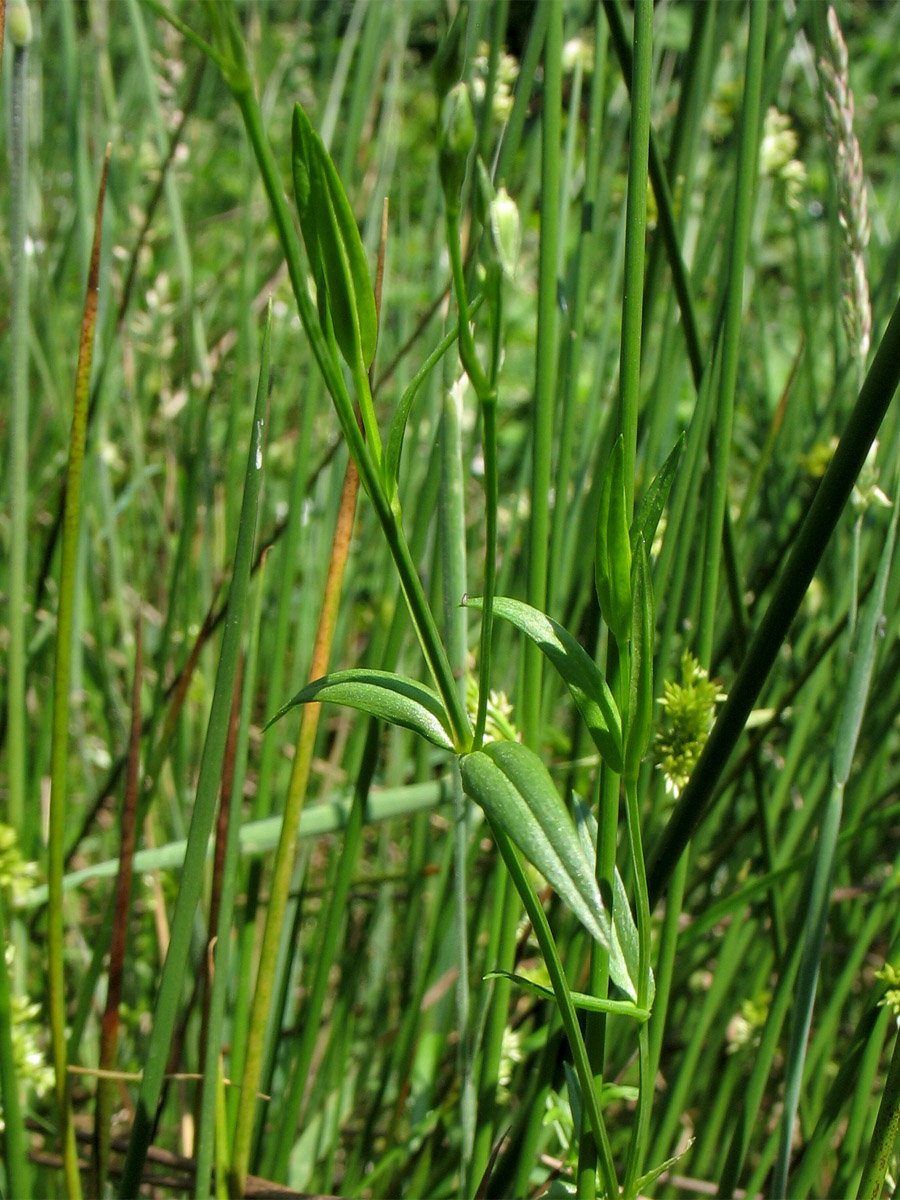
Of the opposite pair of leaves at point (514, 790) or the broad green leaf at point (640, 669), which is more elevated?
the broad green leaf at point (640, 669)

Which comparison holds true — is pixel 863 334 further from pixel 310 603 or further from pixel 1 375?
pixel 1 375

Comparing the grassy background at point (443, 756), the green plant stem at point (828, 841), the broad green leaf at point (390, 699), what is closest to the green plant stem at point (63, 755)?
the grassy background at point (443, 756)

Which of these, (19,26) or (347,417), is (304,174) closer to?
(347,417)

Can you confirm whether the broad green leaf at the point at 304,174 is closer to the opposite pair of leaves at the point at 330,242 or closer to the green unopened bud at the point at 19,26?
the opposite pair of leaves at the point at 330,242

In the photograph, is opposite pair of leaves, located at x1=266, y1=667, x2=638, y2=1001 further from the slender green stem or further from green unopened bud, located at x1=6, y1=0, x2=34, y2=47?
green unopened bud, located at x1=6, y1=0, x2=34, y2=47

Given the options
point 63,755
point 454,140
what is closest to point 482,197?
point 454,140

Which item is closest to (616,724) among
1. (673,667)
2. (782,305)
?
(673,667)

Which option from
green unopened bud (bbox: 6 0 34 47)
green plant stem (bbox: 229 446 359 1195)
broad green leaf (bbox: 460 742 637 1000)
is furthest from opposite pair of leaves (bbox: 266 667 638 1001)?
green unopened bud (bbox: 6 0 34 47)
